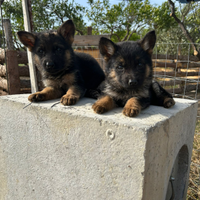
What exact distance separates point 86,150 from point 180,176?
2131 millimetres

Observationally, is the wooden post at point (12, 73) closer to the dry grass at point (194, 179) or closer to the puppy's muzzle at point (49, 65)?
the puppy's muzzle at point (49, 65)

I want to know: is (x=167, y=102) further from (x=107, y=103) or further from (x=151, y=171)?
(x=151, y=171)

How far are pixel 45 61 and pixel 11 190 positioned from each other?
2135 mm

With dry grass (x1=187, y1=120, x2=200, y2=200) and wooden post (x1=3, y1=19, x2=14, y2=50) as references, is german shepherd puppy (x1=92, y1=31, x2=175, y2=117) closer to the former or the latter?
dry grass (x1=187, y1=120, x2=200, y2=200)

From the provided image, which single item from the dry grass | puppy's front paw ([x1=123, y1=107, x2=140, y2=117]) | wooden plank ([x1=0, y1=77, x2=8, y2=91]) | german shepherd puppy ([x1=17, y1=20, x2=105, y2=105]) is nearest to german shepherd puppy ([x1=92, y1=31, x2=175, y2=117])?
puppy's front paw ([x1=123, y1=107, x2=140, y2=117])

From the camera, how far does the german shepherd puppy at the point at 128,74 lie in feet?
8.22

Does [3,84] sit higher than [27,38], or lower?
lower

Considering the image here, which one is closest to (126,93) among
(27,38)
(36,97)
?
(36,97)

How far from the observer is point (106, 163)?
6.72 feet

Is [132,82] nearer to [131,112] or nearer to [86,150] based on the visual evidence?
[131,112]

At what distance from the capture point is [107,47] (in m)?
2.79

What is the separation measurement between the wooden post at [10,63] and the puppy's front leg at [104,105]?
168 inches

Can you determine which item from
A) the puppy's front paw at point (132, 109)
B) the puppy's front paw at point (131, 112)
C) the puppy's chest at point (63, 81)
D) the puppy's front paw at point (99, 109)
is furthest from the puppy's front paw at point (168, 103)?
the puppy's chest at point (63, 81)

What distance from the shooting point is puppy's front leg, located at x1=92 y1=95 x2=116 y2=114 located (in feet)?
7.38
